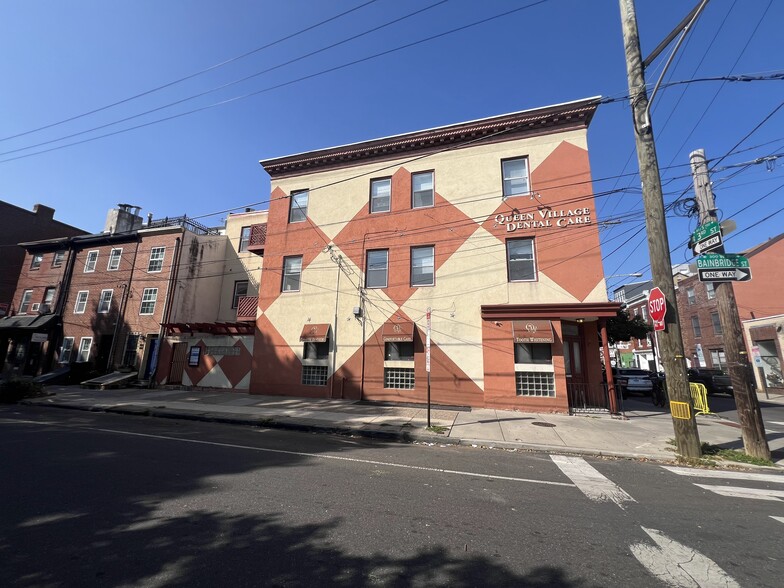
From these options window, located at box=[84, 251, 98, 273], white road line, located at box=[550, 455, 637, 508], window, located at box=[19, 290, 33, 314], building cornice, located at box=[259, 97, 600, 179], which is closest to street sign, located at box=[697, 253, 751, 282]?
white road line, located at box=[550, 455, 637, 508]

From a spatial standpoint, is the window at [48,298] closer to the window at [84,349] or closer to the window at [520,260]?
the window at [84,349]

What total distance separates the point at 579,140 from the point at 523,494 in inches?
563

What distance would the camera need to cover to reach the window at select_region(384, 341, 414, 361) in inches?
608

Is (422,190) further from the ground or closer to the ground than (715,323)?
further from the ground

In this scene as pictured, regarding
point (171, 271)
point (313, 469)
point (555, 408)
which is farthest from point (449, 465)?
point (171, 271)

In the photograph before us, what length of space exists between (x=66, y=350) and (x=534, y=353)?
97.6 feet

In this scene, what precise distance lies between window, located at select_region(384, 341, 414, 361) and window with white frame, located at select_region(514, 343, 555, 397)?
427 centimetres

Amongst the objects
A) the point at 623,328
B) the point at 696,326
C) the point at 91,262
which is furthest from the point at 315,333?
the point at 696,326

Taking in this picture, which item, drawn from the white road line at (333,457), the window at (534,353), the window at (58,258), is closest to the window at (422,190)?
the window at (534,353)

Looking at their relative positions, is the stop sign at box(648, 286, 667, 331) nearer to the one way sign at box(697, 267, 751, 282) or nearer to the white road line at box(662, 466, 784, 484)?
the one way sign at box(697, 267, 751, 282)

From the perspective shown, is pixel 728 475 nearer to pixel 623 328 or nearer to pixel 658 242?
pixel 658 242

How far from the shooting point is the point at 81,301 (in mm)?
25328

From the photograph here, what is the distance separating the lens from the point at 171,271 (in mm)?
22922

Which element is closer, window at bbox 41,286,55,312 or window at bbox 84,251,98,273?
window at bbox 84,251,98,273
